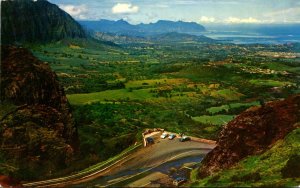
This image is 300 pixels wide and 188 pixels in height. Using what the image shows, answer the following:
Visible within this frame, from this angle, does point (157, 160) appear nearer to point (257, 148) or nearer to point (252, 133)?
point (252, 133)

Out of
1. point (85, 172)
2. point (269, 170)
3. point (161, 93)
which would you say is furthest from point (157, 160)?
Answer: point (161, 93)

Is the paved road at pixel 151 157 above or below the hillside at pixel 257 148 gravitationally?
below

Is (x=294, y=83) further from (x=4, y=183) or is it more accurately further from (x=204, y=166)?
(x=4, y=183)

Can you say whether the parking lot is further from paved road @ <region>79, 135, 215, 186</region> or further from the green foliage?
the green foliage

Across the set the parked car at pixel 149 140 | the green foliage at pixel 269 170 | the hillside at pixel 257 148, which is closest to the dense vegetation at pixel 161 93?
the parked car at pixel 149 140

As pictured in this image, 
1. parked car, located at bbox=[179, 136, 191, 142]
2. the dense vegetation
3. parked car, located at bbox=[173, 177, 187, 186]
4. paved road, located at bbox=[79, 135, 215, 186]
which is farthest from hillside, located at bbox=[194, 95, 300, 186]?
parked car, located at bbox=[179, 136, 191, 142]

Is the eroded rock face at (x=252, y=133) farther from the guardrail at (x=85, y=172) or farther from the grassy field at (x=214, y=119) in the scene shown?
the grassy field at (x=214, y=119)

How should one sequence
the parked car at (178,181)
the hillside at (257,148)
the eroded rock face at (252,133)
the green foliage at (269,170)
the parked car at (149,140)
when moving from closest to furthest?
1. the green foliage at (269,170)
2. the hillside at (257,148)
3. the parked car at (178,181)
4. the eroded rock face at (252,133)
5. the parked car at (149,140)
